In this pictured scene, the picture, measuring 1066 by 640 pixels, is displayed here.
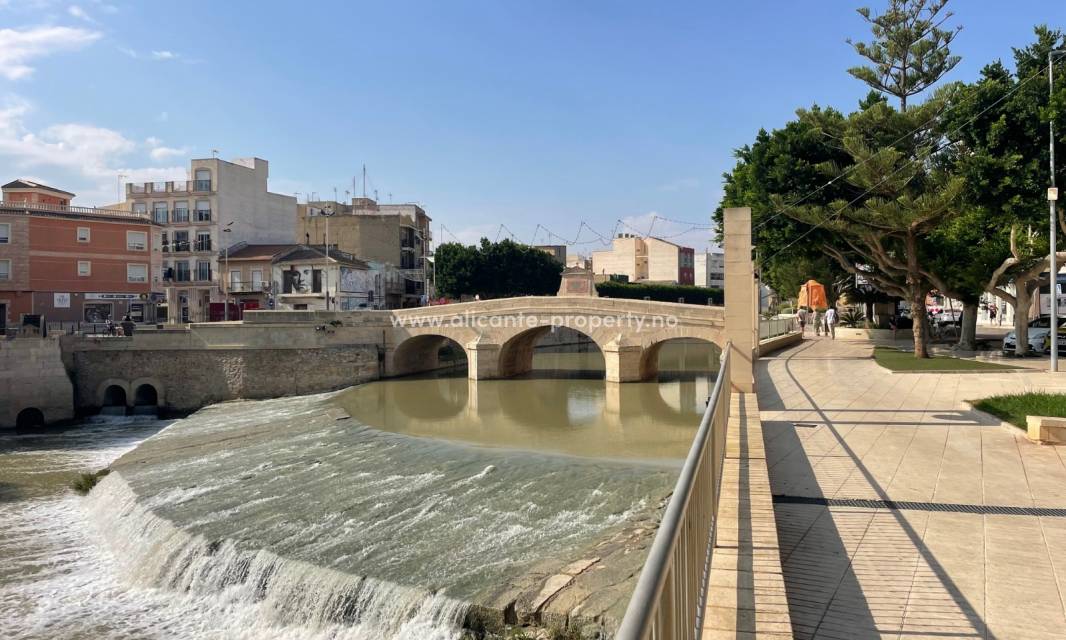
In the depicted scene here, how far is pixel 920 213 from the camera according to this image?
18.5 m

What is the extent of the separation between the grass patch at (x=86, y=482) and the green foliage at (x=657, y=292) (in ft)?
135

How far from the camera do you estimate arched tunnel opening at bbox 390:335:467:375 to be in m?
A: 32.2

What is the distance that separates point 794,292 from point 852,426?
36801mm

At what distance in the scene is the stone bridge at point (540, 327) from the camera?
25.8m

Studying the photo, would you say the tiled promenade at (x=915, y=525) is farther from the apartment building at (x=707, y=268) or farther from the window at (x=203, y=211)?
the apartment building at (x=707, y=268)

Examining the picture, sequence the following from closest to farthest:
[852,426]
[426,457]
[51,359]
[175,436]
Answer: [852,426] → [426,457] → [175,436] → [51,359]

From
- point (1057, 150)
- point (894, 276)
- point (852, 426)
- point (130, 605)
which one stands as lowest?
point (130, 605)

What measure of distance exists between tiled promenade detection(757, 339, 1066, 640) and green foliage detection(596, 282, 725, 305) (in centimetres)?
4409

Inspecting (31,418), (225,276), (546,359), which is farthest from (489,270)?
(31,418)

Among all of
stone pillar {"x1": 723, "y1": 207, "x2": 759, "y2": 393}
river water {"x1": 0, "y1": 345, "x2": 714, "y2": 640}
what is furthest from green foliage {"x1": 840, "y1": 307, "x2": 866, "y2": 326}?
stone pillar {"x1": 723, "y1": 207, "x2": 759, "y2": 393}

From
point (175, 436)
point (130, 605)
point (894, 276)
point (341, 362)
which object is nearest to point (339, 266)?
point (341, 362)

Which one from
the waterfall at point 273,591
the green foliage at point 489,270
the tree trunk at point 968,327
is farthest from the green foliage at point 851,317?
the waterfall at point 273,591

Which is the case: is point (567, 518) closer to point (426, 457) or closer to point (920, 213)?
point (426, 457)

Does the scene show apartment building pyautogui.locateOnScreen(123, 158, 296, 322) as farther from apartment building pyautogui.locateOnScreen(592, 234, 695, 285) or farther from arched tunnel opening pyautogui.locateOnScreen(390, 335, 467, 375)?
apartment building pyautogui.locateOnScreen(592, 234, 695, 285)
